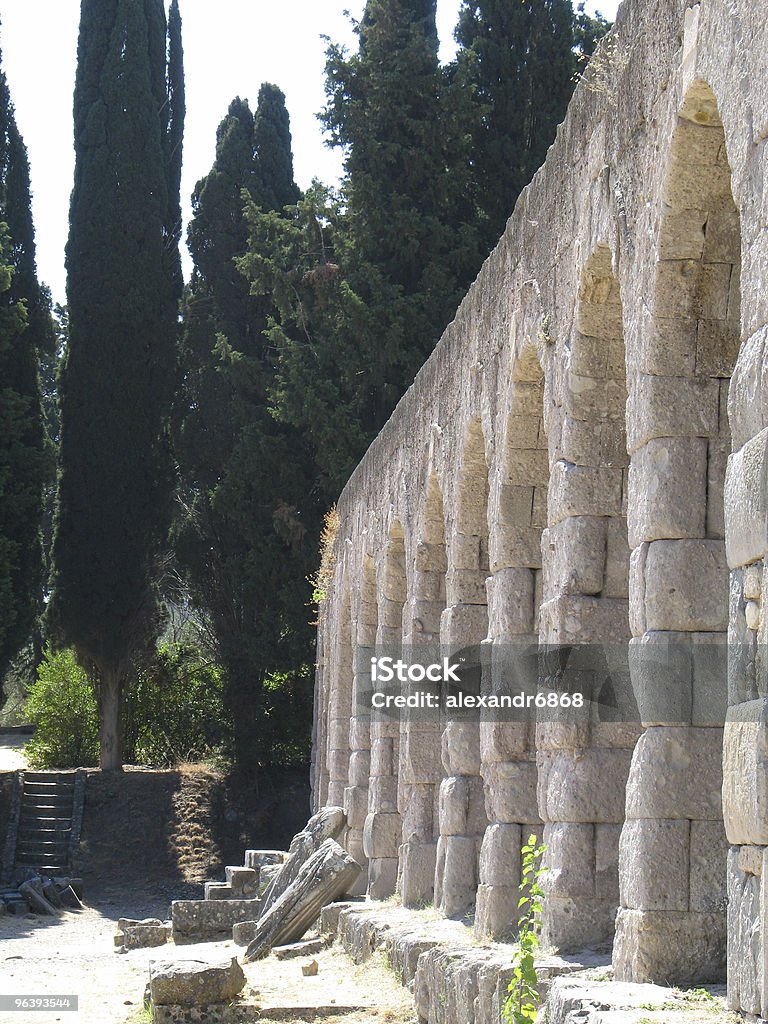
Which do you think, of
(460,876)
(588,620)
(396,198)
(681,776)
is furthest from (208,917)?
(396,198)

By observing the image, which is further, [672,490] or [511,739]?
[511,739]

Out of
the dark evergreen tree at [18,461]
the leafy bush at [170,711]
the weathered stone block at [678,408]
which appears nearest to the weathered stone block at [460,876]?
the weathered stone block at [678,408]

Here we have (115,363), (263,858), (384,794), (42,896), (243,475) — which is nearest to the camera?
(384,794)

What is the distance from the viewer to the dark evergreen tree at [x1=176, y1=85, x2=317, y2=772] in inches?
852

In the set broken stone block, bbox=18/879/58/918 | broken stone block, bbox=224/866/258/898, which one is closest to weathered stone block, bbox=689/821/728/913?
broken stone block, bbox=224/866/258/898

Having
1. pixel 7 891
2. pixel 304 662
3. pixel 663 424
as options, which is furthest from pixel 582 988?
pixel 304 662

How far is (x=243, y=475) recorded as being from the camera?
72.5 feet

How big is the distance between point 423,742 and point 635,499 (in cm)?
570

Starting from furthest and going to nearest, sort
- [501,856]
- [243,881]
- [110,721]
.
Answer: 1. [110,721]
2. [243,881]
3. [501,856]

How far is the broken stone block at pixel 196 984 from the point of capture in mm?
7793

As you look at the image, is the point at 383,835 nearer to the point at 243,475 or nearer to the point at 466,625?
the point at 466,625

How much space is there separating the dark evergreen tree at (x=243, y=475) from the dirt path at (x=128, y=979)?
6.88 meters

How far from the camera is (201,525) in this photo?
75.3ft

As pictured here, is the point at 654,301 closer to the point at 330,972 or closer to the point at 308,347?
the point at 330,972
